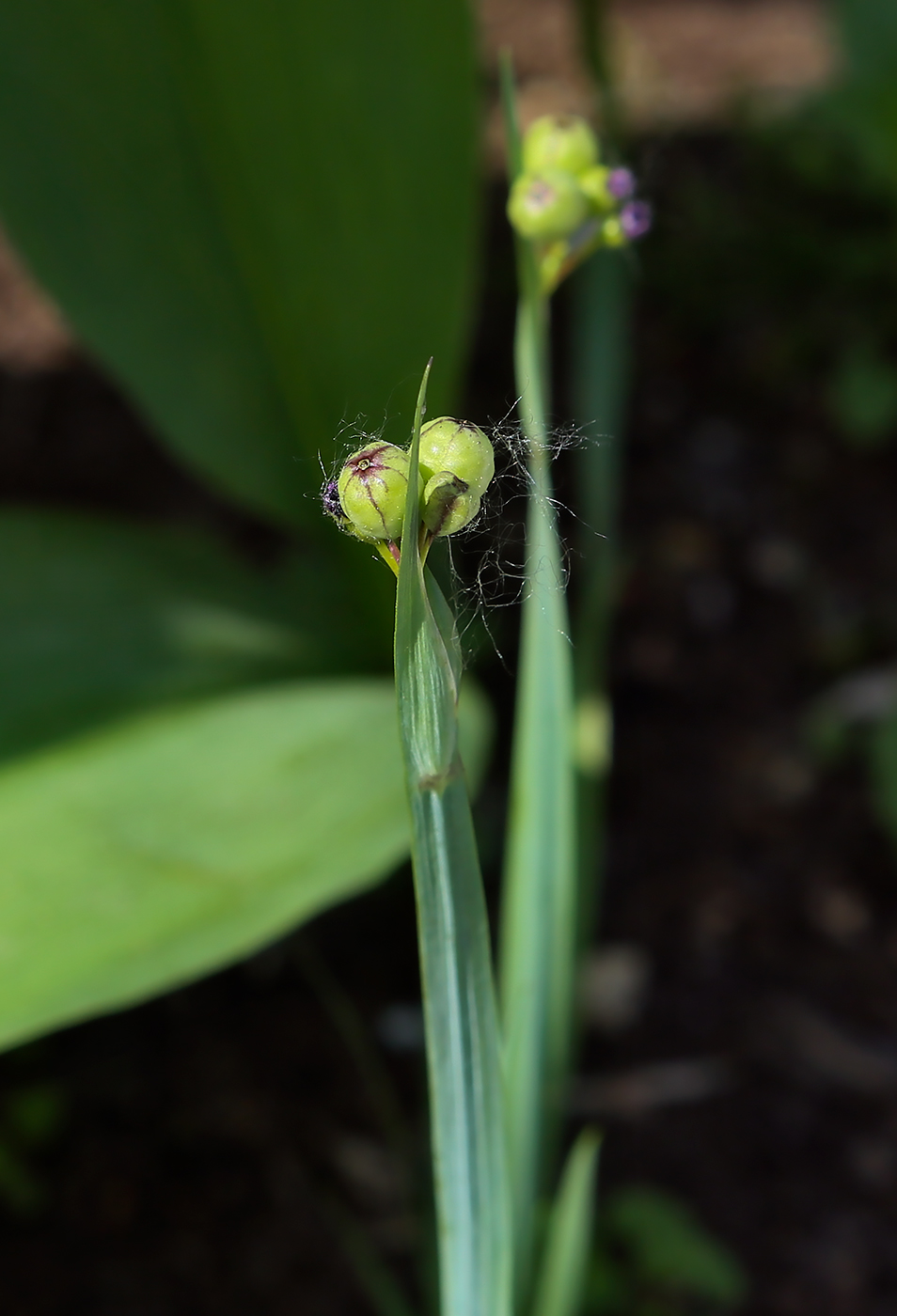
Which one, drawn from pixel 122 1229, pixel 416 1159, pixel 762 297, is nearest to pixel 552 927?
pixel 416 1159

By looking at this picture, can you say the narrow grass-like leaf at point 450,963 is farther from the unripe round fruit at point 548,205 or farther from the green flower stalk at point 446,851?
the unripe round fruit at point 548,205

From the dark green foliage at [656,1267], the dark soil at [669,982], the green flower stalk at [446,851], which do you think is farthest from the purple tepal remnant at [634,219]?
the dark green foliage at [656,1267]

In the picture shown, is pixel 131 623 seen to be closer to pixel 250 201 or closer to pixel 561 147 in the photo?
pixel 250 201

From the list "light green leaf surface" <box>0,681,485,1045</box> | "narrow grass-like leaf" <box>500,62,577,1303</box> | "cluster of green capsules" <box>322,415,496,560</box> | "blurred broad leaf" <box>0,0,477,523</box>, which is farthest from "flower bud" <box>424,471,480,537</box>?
"blurred broad leaf" <box>0,0,477,523</box>

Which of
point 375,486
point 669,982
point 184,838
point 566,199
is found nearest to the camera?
point 375,486

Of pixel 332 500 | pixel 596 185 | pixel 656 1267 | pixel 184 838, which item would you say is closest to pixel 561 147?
pixel 596 185

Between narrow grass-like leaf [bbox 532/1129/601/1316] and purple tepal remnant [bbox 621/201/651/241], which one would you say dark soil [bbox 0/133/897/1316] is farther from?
purple tepal remnant [bbox 621/201/651/241]
